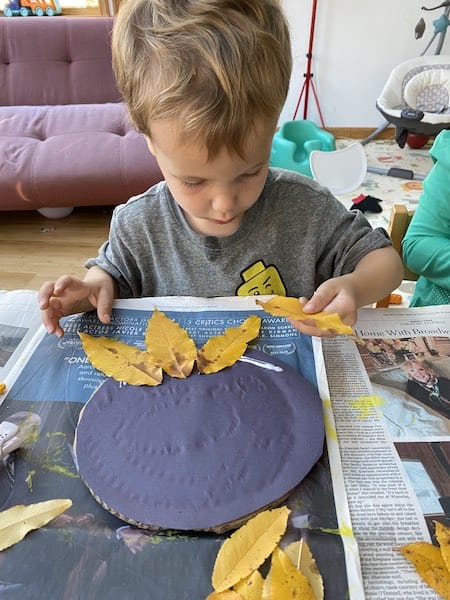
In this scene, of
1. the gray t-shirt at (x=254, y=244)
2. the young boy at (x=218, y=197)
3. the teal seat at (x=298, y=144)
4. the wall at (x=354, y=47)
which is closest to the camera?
the young boy at (x=218, y=197)

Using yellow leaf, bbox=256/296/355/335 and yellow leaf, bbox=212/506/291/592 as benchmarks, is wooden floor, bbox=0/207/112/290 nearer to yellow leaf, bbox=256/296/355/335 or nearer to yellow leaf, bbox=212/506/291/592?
yellow leaf, bbox=256/296/355/335

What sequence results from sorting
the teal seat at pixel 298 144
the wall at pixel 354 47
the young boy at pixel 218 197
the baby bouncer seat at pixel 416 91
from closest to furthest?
the young boy at pixel 218 197 → the teal seat at pixel 298 144 → the baby bouncer seat at pixel 416 91 → the wall at pixel 354 47

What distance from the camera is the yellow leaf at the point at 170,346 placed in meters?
0.53

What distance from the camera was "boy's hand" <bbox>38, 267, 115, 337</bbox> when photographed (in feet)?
1.98

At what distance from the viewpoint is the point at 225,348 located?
0.55 m

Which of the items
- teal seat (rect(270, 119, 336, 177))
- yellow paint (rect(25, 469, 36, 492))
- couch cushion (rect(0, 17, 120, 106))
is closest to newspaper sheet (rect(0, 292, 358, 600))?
yellow paint (rect(25, 469, 36, 492))

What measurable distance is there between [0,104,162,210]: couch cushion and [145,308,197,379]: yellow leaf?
131cm

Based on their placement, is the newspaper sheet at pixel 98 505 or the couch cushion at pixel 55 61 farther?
the couch cushion at pixel 55 61

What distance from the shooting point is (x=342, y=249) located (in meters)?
0.71

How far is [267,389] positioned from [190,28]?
352 mm

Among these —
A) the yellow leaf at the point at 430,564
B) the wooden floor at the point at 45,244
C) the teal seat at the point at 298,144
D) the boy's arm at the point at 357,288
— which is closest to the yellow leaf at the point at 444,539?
the yellow leaf at the point at 430,564

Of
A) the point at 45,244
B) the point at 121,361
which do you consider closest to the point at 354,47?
the point at 45,244

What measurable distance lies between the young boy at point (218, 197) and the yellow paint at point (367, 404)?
89mm

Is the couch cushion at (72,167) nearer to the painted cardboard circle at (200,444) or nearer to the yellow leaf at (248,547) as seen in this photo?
A: the painted cardboard circle at (200,444)
